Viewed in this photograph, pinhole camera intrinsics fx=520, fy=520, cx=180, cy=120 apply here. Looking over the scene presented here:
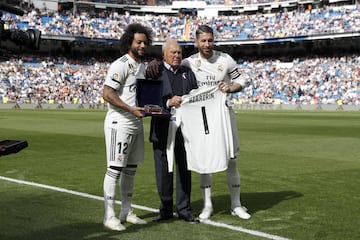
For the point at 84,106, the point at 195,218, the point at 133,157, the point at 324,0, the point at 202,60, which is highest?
the point at 324,0

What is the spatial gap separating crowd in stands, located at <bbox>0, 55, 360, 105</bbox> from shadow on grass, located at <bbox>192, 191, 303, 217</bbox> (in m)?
47.4

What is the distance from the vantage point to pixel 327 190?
881 cm

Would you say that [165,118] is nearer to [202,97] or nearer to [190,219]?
[202,97]

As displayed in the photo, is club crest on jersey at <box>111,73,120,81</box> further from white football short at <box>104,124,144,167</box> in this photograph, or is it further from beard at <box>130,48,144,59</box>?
white football short at <box>104,124,144,167</box>

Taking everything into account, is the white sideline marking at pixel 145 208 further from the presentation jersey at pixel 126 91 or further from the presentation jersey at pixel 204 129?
the presentation jersey at pixel 126 91

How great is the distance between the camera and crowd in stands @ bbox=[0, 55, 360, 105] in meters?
57.2

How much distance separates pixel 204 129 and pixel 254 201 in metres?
1.76

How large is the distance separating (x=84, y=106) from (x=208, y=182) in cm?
5319

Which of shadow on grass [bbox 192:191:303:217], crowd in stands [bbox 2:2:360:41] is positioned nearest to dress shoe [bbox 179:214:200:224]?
shadow on grass [bbox 192:191:303:217]

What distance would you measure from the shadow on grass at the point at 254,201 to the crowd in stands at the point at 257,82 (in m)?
47.4

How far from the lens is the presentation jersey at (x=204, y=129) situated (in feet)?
22.2

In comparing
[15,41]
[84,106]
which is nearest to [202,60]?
[15,41]

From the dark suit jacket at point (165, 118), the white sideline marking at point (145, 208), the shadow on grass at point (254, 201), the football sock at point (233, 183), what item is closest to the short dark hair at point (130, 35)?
the dark suit jacket at point (165, 118)

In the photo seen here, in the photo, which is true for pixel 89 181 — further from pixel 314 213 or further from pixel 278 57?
pixel 278 57
